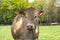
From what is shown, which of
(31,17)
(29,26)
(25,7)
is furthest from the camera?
(25,7)

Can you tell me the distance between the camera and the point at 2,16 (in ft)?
190

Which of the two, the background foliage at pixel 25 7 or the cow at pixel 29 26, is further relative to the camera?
the background foliage at pixel 25 7

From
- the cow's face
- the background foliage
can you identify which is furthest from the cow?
the background foliage

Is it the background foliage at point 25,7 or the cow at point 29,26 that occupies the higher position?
the cow at point 29,26

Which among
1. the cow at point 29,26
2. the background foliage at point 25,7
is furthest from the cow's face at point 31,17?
the background foliage at point 25,7

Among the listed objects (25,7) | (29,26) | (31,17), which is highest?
(31,17)

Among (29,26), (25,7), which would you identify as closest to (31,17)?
(29,26)

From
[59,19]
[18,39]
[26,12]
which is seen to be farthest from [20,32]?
[59,19]

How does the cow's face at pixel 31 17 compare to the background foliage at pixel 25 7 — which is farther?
the background foliage at pixel 25 7

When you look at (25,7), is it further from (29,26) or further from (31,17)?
(29,26)

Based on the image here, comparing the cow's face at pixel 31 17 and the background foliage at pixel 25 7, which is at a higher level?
the cow's face at pixel 31 17

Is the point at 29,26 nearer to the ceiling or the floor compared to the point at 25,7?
nearer to the ceiling

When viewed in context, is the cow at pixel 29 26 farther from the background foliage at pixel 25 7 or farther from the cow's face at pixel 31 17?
the background foliage at pixel 25 7

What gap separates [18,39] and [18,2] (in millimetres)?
50097
